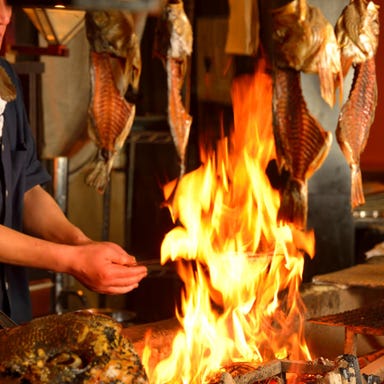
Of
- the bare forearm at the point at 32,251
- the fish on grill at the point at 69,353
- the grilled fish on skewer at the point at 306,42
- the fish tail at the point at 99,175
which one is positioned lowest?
the fish on grill at the point at 69,353

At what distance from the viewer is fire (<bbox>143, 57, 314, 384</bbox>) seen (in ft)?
11.4

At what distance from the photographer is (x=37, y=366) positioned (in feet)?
6.74

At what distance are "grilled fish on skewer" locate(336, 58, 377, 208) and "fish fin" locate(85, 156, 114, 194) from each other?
4.19 ft

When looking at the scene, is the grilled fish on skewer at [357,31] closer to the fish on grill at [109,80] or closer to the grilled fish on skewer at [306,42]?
the grilled fish on skewer at [306,42]

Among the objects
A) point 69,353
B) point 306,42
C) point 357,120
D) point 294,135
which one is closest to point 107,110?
point 294,135

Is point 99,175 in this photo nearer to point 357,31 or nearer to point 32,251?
point 357,31

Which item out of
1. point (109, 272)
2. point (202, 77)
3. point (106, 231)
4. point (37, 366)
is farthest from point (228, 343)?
point (202, 77)

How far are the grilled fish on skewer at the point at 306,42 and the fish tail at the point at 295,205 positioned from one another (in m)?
0.50

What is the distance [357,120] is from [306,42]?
602 millimetres

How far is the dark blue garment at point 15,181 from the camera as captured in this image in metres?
3.50

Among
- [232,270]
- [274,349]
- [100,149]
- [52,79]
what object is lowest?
[274,349]

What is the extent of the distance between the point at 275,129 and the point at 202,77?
2.67 metres

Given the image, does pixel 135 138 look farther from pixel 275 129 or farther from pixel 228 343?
pixel 228 343

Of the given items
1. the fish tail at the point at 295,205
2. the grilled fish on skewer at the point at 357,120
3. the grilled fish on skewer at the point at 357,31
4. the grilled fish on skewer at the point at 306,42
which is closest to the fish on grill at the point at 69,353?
the fish tail at the point at 295,205
